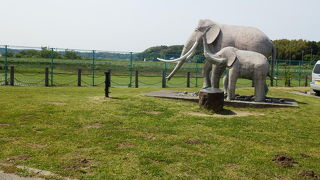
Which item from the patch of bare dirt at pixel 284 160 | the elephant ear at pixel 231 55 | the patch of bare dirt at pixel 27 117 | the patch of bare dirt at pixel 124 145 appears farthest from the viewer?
the elephant ear at pixel 231 55

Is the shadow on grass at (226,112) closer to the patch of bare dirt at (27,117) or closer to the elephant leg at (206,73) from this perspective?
the elephant leg at (206,73)

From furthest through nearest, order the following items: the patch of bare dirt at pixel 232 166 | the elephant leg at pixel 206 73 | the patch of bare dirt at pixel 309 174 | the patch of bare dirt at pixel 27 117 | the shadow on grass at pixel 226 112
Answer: the elephant leg at pixel 206 73, the shadow on grass at pixel 226 112, the patch of bare dirt at pixel 27 117, the patch of bare dirt at pixel 232 166, the patch of bare dirt at pixel 309 174

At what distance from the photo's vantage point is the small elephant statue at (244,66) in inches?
417

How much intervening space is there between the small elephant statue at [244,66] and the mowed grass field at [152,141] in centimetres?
134

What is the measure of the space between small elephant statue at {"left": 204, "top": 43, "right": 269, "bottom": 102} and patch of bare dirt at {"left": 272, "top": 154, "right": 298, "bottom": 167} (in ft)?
18.5

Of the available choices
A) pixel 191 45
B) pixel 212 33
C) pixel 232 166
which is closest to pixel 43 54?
pixel 191 45

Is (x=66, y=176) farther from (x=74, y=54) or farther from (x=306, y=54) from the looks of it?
(x=306, y=54)

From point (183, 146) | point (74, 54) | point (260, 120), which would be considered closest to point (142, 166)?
point (183, 146)

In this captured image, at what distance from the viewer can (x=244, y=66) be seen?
1070 cm

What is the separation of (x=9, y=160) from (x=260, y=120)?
19.0 ft

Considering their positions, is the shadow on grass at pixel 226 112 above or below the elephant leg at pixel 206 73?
below

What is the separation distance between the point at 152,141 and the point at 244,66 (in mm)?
5734

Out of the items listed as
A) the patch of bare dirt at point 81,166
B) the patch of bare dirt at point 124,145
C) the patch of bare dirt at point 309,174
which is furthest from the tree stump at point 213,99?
the patch of bare dirt at point 81,166

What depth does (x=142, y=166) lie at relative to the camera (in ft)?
15.0
